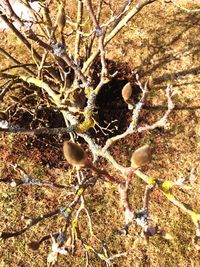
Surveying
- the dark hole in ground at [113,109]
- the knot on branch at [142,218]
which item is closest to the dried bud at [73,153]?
the knot on branch at [142,218]

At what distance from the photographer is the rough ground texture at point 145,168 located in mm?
3703

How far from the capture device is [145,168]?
414 centimetres

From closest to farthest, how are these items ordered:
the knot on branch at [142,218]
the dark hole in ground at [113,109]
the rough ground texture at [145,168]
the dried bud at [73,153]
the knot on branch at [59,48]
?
the dried bud at [73,153] < the knot on branch at [142,218] < the knot on branch at [59,48] < the rough ground texture at [145,168] < the dark hole in ground at [113,109]

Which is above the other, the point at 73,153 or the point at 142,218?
the point at 73,153

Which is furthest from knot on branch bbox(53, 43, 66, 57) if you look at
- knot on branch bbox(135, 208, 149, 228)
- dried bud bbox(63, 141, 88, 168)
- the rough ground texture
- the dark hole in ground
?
the dark hole in ground

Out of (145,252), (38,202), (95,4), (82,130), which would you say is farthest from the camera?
(95,4)

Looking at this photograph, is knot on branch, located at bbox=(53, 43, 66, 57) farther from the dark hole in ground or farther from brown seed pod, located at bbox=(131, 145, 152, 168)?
the dark hole in ground

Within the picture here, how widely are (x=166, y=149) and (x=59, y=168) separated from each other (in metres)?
1.19

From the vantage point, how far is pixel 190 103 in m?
4.48

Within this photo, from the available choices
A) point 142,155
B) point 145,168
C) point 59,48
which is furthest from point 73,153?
point 145,168

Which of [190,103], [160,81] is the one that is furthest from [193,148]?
[160,81]

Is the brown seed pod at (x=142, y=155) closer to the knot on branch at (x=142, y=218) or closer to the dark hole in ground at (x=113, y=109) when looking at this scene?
the knot on branch at (x=142, y=218)

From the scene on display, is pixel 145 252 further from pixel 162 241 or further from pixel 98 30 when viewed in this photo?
pixel 98 30

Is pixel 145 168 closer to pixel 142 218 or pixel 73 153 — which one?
pixel 142 218
